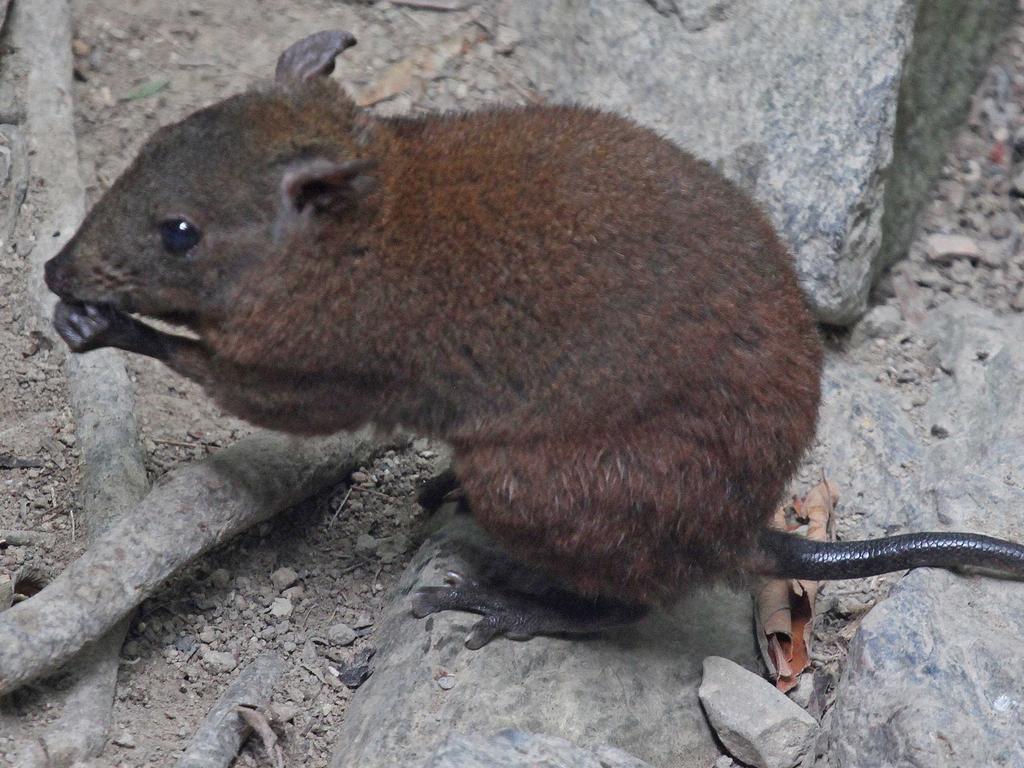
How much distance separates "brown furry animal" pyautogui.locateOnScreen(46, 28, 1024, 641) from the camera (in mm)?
4418

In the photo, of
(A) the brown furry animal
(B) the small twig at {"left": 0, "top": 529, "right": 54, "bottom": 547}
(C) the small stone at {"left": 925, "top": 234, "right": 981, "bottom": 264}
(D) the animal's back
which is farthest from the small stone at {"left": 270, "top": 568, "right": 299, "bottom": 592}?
(C) the small stone at {"left": 925, "top": 234, "right": 981, "bottom": 264}

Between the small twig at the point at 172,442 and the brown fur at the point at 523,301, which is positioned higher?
the brown fur at the point at 523,301

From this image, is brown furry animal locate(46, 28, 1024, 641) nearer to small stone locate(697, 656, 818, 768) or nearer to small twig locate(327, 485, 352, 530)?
small stone locate(697, 656, 818, 768)

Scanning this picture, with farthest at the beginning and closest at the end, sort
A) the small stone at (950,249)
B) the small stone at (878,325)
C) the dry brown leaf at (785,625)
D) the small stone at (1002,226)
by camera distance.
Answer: the small stone at (1002,226), the small stone at (950,249), the small stone at (878,325), the dry brown leaf at (785,625)

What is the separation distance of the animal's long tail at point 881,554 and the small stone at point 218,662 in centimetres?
205

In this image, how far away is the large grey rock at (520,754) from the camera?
3967 mm

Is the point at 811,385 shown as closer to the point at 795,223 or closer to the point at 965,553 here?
the point at 965,553

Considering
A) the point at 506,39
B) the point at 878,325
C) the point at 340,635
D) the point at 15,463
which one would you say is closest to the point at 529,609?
the point at 340,635

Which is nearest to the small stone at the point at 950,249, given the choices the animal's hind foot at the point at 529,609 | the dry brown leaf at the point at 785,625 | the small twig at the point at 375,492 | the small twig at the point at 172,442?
the dry brown leaf at the point at 785,625

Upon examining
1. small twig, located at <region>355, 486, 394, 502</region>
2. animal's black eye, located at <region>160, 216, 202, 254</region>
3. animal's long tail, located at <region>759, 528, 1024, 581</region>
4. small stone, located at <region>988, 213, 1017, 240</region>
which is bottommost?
small twig, located at <region>355, 486, 394, 502</region>

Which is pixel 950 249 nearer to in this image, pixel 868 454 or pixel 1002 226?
pixel 1002 226

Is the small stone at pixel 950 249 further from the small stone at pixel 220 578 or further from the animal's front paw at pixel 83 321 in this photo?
the animal's front paw at pixel 83 321

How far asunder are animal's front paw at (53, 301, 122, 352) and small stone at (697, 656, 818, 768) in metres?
2.54

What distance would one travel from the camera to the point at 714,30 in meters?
6.67
